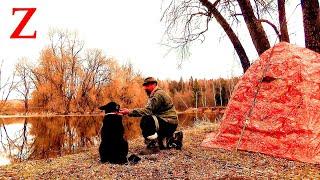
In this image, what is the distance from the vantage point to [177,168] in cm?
614

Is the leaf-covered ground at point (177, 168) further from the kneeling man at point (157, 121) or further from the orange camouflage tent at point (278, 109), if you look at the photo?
the orange camouflage tent at point (278, 109)

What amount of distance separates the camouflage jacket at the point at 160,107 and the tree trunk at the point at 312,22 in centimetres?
457

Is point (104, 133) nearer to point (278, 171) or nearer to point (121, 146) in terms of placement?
point (121, 146)

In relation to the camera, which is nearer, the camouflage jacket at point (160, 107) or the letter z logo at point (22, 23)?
the camouflage jacket at point (160, 107)

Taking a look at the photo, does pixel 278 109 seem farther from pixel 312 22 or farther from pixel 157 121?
pixel 312 22

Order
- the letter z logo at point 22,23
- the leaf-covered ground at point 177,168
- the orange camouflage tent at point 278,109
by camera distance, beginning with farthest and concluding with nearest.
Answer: the letter z logo at point 22,23 → the orange camouflage tent at point 278,109 → the leaf-covered ground at point 177,168

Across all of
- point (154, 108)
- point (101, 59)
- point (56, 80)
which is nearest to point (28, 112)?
point (56, 80)

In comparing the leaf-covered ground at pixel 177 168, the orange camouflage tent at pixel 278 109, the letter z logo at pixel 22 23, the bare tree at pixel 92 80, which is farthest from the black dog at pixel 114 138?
the bare tree at pixel 92 80

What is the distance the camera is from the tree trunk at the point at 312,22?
33.2 feet

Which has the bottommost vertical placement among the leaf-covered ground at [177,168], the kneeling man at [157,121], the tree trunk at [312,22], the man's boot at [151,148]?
the leaf-covered ground at [177,168]

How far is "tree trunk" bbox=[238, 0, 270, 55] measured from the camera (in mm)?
11281

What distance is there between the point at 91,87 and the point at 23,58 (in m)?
9.53

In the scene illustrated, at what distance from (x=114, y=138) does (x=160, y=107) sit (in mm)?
1469

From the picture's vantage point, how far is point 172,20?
12695 millimetres
